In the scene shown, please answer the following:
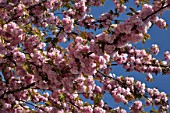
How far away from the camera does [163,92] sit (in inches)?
316

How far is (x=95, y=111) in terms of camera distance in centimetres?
623

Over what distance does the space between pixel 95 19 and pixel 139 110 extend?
100.0 inches

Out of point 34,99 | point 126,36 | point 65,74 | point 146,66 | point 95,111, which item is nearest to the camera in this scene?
point 126,36

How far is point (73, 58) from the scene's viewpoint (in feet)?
14.6

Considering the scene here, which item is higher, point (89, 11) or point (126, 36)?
point (89, 11)

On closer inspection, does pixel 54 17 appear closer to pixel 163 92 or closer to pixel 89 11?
pixel 89 11

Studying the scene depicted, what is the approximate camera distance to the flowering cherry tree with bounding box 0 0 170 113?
425cm

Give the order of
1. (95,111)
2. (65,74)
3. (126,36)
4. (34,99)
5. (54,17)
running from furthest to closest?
1. (54,17)
2. (34,99)
3. (95,111)
4. (65,74)
5. (126,36)

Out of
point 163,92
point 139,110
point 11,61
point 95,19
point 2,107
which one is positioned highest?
point 95,19

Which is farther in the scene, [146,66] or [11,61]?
[146,66]

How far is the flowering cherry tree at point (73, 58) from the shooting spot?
425 centimetres

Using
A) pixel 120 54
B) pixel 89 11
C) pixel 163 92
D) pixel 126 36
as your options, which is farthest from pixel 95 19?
pixel 126 36

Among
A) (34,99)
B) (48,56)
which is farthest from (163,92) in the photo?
(48,56)

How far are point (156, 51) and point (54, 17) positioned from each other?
2.69 m
